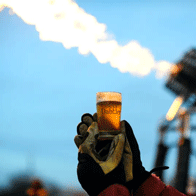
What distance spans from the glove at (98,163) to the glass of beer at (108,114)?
86 millimetres

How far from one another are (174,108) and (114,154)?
Result: 2472 centimetres

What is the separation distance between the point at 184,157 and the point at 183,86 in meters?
6.33

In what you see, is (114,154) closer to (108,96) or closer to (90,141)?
(90,141)

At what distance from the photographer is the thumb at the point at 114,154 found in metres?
3.66

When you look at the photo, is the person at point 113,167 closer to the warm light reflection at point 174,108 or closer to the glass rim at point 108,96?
the glass rim at point 108,96

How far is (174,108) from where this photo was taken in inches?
1090

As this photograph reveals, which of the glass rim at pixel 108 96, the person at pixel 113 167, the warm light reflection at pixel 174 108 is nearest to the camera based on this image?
the person at pixel 113 167

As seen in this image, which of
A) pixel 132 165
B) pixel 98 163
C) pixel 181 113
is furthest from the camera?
pixel 181 113

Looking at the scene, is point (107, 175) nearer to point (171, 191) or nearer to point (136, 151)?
point (136, 151)

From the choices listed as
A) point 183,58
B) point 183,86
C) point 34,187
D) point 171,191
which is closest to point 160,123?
point 183,86

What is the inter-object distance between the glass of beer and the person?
0.24ft

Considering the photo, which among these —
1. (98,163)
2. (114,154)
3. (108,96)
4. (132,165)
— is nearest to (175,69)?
(108,96)

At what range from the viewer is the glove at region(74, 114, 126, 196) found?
3.59m

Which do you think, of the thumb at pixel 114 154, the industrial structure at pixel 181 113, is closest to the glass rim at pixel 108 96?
the thumb at pixel 114 154
